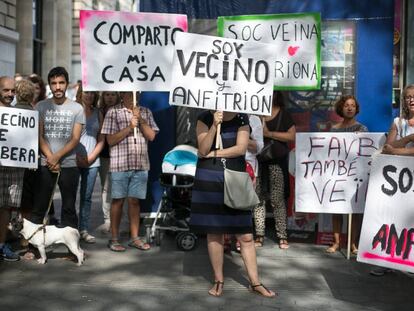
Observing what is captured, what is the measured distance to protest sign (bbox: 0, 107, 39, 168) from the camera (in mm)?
5938

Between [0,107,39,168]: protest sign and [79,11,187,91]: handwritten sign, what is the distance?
69 cm

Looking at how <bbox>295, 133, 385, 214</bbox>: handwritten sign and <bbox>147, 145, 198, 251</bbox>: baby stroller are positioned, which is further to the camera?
<bbox>147, 145, 198, 251</bbox>: baby stroller

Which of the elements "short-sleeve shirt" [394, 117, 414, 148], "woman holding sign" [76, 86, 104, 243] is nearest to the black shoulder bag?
"short-sleeve shirt" [394, 117, 414, 148]

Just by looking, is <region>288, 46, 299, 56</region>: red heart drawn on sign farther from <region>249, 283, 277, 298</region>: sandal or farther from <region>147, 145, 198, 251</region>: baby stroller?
<region>249, 283, 277, 298</region>: sandal

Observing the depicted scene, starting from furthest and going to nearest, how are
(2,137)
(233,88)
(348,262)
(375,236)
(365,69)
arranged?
(365,69) < (348,262) < (2,137) < (233,88) < (375,236)

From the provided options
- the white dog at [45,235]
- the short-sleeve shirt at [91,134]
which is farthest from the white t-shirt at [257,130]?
the white dog at [45,235]

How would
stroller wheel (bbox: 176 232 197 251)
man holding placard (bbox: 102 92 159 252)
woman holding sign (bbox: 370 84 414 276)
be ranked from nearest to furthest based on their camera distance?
woman holding sign (bbox: 370 84 414 276)
man holding placard (bbox: 102 92 159 252)
stroller wheel (bbox: 176 232 197 251)

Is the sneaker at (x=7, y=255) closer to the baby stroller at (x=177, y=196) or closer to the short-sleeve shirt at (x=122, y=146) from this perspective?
the short-sleeve shirt at (x=122, y=146)

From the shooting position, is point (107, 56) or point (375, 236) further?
point (107, 56)

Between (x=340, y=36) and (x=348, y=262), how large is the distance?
2.68 meters

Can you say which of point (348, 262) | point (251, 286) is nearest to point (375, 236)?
point (251, 286)

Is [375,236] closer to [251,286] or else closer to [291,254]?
[251,286]

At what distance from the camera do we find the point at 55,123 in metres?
6.29

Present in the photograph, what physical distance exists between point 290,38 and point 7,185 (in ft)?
11.0
